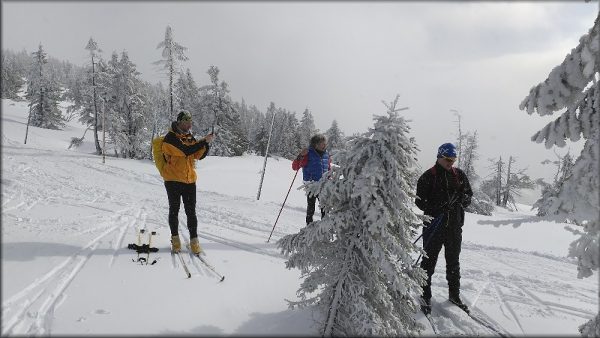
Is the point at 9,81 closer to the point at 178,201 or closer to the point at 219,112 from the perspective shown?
the point at 219,112

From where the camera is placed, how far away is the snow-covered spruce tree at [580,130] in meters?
3.73

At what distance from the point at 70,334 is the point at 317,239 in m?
2.75

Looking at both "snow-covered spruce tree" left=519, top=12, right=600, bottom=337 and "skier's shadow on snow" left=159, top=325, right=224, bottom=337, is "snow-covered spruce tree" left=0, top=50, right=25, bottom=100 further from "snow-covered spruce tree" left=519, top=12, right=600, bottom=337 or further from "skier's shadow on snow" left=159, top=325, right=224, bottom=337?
"snow-covered spruce tree" left=519, top=12, right=600, bottom=337

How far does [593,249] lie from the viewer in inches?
150

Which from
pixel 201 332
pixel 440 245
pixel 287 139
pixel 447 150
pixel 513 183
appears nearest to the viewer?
pixel 201 332

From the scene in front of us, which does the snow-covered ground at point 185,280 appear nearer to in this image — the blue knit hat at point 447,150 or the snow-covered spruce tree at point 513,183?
the blue knit hat at point 447,150

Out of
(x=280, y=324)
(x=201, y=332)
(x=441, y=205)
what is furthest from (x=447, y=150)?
(x=201, y=332)

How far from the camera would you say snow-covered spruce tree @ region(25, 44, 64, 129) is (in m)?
49.3

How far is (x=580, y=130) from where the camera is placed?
174 inches

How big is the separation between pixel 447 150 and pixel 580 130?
1.60 m

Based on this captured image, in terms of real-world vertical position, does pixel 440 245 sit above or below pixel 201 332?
above

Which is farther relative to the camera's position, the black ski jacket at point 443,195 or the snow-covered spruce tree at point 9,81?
the black ski jacket at point 443,195

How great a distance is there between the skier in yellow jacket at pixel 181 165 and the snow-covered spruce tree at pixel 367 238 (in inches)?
97.9

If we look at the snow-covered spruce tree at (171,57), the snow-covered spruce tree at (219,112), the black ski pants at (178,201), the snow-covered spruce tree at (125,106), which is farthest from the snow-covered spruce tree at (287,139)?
the black ski pants at (178,201)
